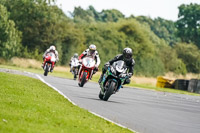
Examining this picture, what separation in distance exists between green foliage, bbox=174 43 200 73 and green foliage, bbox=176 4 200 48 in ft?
62.6

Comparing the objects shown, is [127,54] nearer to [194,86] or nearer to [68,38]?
[194,86]

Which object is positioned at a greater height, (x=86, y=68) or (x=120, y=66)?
(x=120, y=66)

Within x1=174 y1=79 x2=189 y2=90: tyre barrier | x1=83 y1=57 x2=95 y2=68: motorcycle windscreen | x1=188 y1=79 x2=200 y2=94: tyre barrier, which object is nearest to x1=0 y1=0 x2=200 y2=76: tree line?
x1=174 y1=79 x2=189 y2=90: tyre barrier

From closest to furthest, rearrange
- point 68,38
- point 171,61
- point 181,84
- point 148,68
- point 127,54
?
1. point 127,54
2. point 181,84
3. point 68,38
4. point 148,68
5. point 171,61

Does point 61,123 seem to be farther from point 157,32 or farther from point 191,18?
point 157,32

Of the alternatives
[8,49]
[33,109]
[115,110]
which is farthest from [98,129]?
[8,49]

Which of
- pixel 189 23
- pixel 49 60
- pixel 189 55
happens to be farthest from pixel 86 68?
pixel 189 23

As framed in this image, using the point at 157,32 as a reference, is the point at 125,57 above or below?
below

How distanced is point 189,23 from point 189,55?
82.0ft

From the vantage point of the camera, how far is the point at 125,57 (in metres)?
17.9

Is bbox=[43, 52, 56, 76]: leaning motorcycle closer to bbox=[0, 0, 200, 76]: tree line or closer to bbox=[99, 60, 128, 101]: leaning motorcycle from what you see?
bbox=[99, 60, 128, 101]: leaning motorcycle

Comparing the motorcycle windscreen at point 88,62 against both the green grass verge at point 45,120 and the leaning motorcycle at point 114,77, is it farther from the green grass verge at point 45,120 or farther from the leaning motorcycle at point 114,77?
the green grass verge at point 45,120

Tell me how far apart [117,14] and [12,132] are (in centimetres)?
18607

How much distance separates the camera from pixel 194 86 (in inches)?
1679
